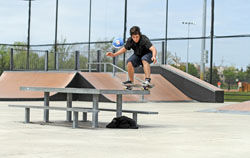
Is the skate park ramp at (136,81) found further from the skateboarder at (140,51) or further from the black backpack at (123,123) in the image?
the black backpack at (123,123)

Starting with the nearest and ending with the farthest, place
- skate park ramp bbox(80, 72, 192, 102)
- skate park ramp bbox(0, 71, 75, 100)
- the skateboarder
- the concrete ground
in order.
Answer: the concrete ground
the skateboarder
skate park ramp bbox(0, 71, 75, 100)
skate park ramp bbox(80, 72, 192, 102)

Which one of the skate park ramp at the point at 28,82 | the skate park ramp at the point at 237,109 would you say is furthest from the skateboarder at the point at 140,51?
the skate park ramp at the point at 28,82

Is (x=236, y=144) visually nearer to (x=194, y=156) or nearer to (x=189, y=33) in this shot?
(x=194, y=156)

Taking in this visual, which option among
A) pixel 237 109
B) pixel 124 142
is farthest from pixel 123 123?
pixel 237 109

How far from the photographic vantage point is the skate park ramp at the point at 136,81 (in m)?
22.9

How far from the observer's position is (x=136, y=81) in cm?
2405

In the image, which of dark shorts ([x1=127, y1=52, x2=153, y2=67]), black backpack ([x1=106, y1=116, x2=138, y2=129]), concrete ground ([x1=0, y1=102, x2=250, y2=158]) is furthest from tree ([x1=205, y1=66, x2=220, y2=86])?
black backpack ([x1=106, y1=116, x2=138, y2=129])

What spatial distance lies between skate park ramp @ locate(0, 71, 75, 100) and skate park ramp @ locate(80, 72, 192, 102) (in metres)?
1.05

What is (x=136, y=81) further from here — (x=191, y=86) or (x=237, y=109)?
(x=237, y=109)

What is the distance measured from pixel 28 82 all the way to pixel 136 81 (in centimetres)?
501

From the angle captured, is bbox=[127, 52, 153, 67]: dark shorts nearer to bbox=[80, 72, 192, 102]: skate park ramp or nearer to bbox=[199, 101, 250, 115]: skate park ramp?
bbox=[199, 101, 250, 115]: skate park ramp

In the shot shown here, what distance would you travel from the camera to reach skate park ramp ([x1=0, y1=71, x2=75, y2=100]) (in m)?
22.8

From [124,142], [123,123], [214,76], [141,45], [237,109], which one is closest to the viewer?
[124,142]

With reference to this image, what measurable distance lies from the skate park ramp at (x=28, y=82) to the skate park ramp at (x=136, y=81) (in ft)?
3.46
